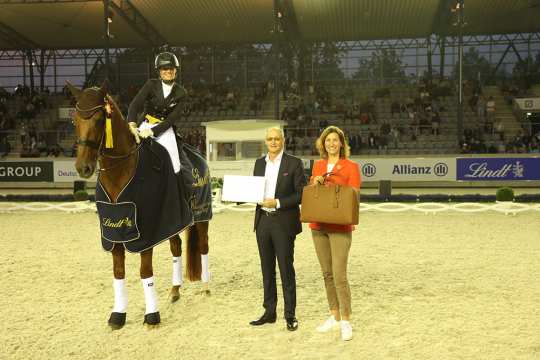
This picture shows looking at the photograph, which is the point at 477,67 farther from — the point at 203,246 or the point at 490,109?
the point at 203,246

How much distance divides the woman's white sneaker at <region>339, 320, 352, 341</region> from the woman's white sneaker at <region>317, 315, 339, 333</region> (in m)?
0.21

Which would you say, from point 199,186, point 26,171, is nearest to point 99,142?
point 199,186

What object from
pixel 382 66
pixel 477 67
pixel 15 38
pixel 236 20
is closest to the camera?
pixel 236 20

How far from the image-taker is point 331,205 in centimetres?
454

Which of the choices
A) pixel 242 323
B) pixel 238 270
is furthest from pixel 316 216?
pixel 238 270

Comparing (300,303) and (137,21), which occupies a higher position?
(137,21)

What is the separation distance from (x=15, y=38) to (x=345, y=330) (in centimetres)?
3392

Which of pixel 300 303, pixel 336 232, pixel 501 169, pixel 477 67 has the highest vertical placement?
pixel 477 67

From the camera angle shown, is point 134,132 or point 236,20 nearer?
point 134,132

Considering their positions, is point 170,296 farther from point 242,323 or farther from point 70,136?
point 70,136

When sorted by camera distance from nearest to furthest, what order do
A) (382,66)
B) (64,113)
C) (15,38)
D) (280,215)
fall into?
(280,215), (64,113), (15,38), (382,66)

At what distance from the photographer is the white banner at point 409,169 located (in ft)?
66.9

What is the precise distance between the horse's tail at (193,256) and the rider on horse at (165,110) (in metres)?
1.02

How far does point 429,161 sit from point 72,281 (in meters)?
16.3
